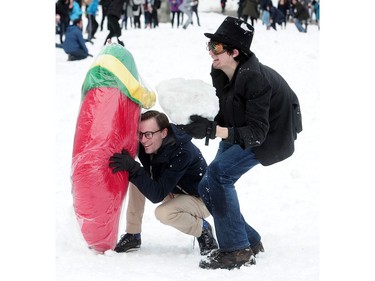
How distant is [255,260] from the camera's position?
3770 mm

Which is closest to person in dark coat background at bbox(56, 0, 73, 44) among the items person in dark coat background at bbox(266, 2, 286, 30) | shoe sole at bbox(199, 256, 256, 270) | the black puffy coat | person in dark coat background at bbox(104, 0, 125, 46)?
Answer: person in dark coat background at bbox(104, 0, 125, 46)

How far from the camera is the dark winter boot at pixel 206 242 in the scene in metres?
4.09

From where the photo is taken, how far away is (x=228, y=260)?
368 cm

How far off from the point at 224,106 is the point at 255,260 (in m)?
0.99

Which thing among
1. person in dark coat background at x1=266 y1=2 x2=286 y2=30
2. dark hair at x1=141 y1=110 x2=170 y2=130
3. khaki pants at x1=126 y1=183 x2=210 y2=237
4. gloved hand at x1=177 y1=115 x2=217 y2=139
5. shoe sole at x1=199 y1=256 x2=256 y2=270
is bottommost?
person in dark coat background at x1=266 y1=2 x2=286 y2=30

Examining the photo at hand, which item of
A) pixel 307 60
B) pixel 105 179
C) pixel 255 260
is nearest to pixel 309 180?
pixel 255 260

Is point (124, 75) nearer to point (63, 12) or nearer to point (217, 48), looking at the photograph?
point (217, 48)

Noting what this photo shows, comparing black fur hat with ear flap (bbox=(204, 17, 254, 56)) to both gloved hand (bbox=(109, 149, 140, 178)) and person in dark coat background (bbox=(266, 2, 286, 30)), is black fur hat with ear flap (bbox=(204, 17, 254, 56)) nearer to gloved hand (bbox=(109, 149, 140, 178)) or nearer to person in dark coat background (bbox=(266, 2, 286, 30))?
gloved hand (bbox=(109, 149, 140, 178))

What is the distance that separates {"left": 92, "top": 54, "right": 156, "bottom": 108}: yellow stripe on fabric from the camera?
3.83m

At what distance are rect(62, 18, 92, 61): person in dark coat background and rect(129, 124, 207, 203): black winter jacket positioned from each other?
320 inches

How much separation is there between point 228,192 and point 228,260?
0.42m

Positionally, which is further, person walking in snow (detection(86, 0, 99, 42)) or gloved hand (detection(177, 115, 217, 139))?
Result: person walking in snow (detection(86, 0, 99, 42))

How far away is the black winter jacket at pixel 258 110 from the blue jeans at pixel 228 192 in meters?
0.11

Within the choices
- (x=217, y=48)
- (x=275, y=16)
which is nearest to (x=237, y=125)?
(x=217, y=48)
